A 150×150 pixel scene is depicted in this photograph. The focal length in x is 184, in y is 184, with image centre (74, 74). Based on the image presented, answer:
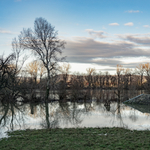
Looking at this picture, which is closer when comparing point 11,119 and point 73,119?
point 73,119

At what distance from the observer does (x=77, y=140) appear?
7094 millimetres

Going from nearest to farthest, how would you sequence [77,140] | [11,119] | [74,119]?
[77,140], [74,119], [11,119]

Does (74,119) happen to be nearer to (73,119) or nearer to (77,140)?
(73,119)

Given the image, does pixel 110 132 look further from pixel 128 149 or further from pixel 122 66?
pixel 122 66

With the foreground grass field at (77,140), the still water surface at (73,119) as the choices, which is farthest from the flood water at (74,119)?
the foreground grass field at (77,140)

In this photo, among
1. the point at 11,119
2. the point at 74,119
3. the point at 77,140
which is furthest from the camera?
the point at 11,119

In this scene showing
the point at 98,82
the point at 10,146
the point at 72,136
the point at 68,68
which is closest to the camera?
the point at 10,146

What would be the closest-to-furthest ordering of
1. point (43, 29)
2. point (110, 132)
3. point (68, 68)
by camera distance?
point (110, 132)
point (43, 29)
point (68, 68)

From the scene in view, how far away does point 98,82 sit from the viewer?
9294 centimetres

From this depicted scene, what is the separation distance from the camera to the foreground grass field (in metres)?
6.32

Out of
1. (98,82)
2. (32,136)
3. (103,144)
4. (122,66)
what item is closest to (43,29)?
(32,136)

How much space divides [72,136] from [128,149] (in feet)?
8.12

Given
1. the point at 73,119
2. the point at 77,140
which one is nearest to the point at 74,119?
the point at 73,119

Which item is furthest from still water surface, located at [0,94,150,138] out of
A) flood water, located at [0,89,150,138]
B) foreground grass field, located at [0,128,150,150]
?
foreground grass field, located at [0,128,150,150]
